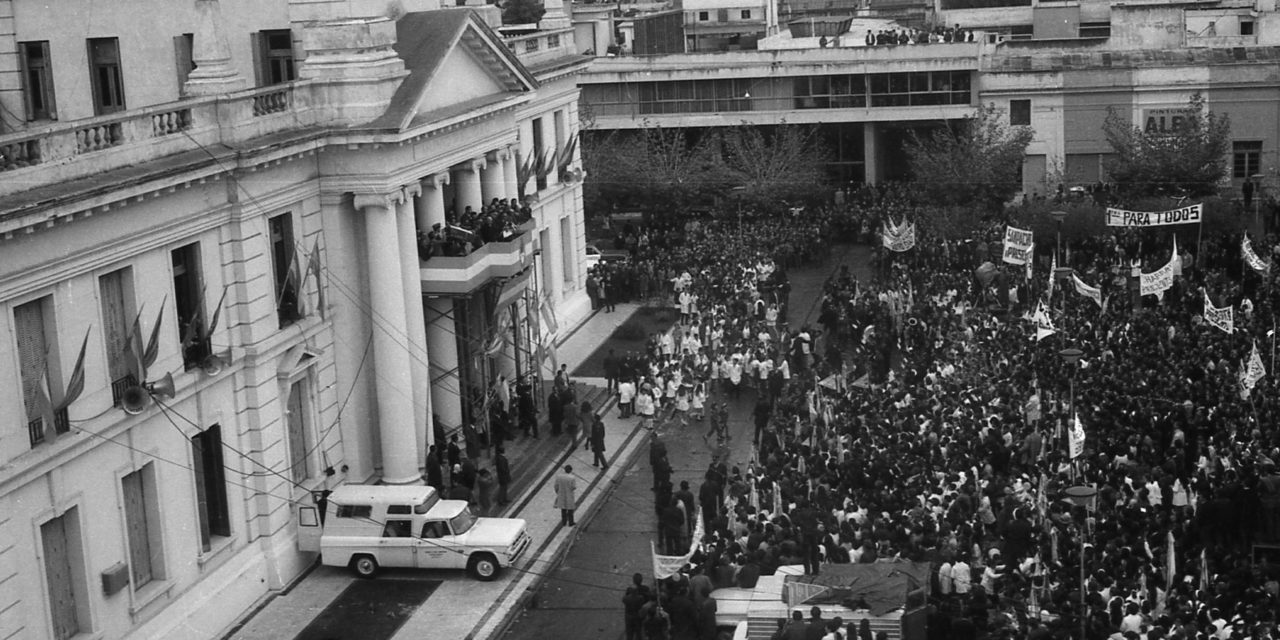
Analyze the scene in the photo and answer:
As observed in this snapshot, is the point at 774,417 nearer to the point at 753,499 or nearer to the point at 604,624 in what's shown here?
the point at 753,499

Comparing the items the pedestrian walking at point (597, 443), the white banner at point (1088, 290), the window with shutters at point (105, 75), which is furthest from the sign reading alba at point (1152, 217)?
the window with shutters at point (105, 75)

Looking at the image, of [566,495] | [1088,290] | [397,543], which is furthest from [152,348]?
[1088,290]

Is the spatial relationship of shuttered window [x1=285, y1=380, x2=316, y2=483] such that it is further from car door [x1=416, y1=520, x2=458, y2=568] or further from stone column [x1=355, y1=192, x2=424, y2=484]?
car door [x1=416, y1=520, x2=458, y2=568]

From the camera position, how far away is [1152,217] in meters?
49.0

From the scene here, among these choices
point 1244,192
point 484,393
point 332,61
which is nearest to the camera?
point 332,61

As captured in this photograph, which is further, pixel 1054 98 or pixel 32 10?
pixel 1054 98

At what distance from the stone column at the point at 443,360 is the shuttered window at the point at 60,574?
12.4m

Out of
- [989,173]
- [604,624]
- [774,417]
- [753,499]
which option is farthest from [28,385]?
[989,173]

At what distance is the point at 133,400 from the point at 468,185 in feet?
45.8

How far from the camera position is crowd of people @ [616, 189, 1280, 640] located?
2723 cm

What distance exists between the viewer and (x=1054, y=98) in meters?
65.6

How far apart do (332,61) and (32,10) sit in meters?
6.06

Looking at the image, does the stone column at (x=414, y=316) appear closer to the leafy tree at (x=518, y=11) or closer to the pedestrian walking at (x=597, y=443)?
the pedestrian walking at (x=597, y=443)

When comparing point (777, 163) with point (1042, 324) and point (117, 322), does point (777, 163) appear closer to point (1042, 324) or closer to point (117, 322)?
point (1042, 324)
